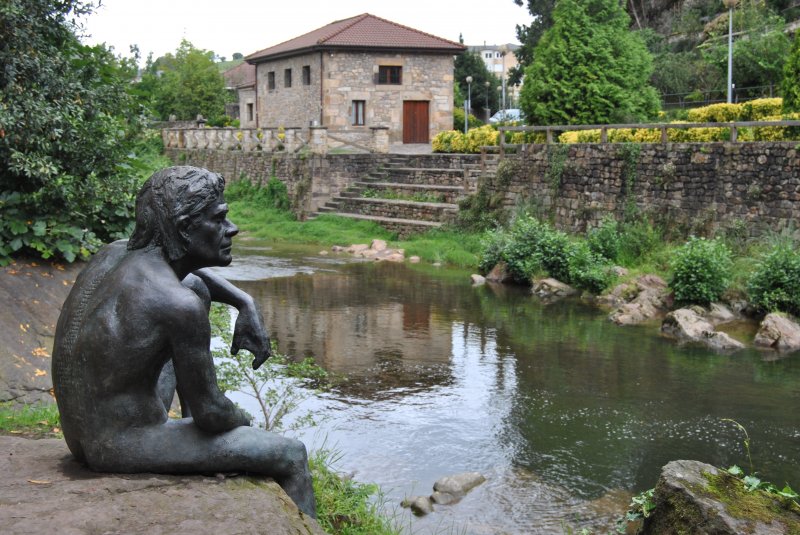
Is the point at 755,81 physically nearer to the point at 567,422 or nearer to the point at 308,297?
the point at 308,297

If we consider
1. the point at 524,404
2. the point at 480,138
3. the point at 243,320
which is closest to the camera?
the point at 243,320

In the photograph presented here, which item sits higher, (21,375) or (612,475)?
(21,375)

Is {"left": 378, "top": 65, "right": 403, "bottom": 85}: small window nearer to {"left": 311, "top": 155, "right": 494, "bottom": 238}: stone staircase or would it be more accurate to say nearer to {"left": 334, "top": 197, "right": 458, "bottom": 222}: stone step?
{"left": 311, "top": 155, "right": 494, "bottom": 238}: stone staircase

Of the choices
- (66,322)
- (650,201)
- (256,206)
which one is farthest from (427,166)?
(66,322)

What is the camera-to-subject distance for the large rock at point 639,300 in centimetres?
1483

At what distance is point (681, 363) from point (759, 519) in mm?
6789

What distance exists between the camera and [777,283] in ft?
46.6

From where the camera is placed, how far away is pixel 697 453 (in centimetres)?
866

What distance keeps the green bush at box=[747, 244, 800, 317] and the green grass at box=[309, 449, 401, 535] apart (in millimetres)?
9856

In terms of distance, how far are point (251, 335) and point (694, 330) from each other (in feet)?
34.6

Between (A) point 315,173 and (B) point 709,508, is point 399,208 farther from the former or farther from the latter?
(B) point 709,508

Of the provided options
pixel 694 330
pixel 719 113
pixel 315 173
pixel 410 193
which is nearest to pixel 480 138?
pixel 410 193

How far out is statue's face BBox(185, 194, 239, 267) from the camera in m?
3.72

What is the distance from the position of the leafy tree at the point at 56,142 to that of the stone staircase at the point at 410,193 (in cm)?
1586
